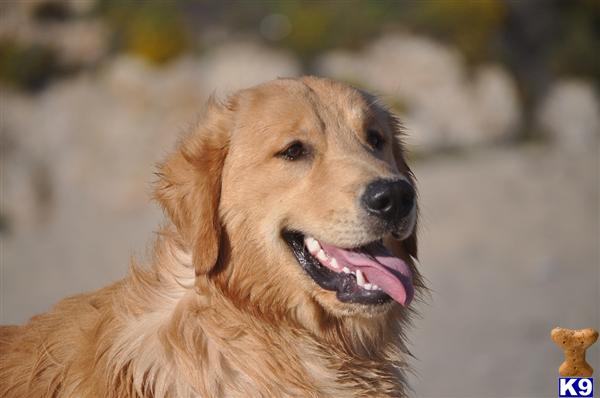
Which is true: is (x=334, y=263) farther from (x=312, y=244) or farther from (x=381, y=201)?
A: (x=381, y=201)

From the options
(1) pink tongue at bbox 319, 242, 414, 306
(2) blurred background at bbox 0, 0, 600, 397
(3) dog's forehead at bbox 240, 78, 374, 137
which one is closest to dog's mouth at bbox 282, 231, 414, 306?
(1) pink tongue at bbox 319, 242, 414, 306

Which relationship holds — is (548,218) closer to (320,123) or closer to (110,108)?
(110,108)

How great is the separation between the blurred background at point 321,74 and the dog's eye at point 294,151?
821cm

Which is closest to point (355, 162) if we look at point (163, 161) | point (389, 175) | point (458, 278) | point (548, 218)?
point (389, 175)

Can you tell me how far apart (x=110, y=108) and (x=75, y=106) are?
2.45 ft

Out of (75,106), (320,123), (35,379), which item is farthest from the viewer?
(75,106)

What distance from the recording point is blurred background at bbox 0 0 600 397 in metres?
13.8

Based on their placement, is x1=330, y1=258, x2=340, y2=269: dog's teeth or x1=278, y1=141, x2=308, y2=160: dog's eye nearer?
x1=330, y1=258, x2=340, y2=269: dog's teeth

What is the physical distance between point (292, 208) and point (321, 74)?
1267cm

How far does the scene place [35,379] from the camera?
4.19 meters

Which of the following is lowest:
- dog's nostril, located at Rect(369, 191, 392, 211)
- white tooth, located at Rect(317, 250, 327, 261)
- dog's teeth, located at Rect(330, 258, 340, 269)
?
dog's teeth, located at Rect(330, 258, 340, 269)

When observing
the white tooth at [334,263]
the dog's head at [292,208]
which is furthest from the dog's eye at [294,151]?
the white tooth at [334,263]

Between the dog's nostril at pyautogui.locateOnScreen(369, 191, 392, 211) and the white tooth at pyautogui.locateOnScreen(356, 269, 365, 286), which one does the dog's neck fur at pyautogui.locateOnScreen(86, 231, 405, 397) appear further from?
the dog's nostril at pyautogui.locateOnScreen(369, 191, 392, 211)

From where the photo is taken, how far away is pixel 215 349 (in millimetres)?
4133
